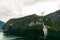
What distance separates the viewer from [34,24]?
90562mm

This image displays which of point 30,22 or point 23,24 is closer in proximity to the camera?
point 30,22

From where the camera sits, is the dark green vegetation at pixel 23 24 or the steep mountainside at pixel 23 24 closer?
the dark green vegetation at pixel 23 24

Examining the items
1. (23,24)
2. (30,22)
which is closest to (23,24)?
(23,24)

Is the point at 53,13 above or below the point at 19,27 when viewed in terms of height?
above

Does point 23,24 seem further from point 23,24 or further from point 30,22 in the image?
point 30,22

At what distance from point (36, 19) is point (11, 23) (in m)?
12.2

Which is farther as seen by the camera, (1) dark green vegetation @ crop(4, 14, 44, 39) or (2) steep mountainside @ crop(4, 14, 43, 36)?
(2) steep mountainside @ crop(4, 14, 43, 36)

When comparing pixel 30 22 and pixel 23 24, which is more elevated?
pixel 30 22

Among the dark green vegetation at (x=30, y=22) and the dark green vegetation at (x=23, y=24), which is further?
the dark green vegetation at (x=30, y=22)

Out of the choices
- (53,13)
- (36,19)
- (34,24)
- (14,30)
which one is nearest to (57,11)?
(53,13)

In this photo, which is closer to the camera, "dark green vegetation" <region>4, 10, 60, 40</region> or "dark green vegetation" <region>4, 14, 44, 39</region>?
"dark green vegetation" <region>4, 14, 44, 39</region>

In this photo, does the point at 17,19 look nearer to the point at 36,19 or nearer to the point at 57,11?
the point at 36,19

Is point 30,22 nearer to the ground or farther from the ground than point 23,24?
farther from the ground

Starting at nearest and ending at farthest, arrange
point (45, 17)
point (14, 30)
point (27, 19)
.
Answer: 1. point (14, 30)
2. point (45, 17)
3. point (27, 19)
